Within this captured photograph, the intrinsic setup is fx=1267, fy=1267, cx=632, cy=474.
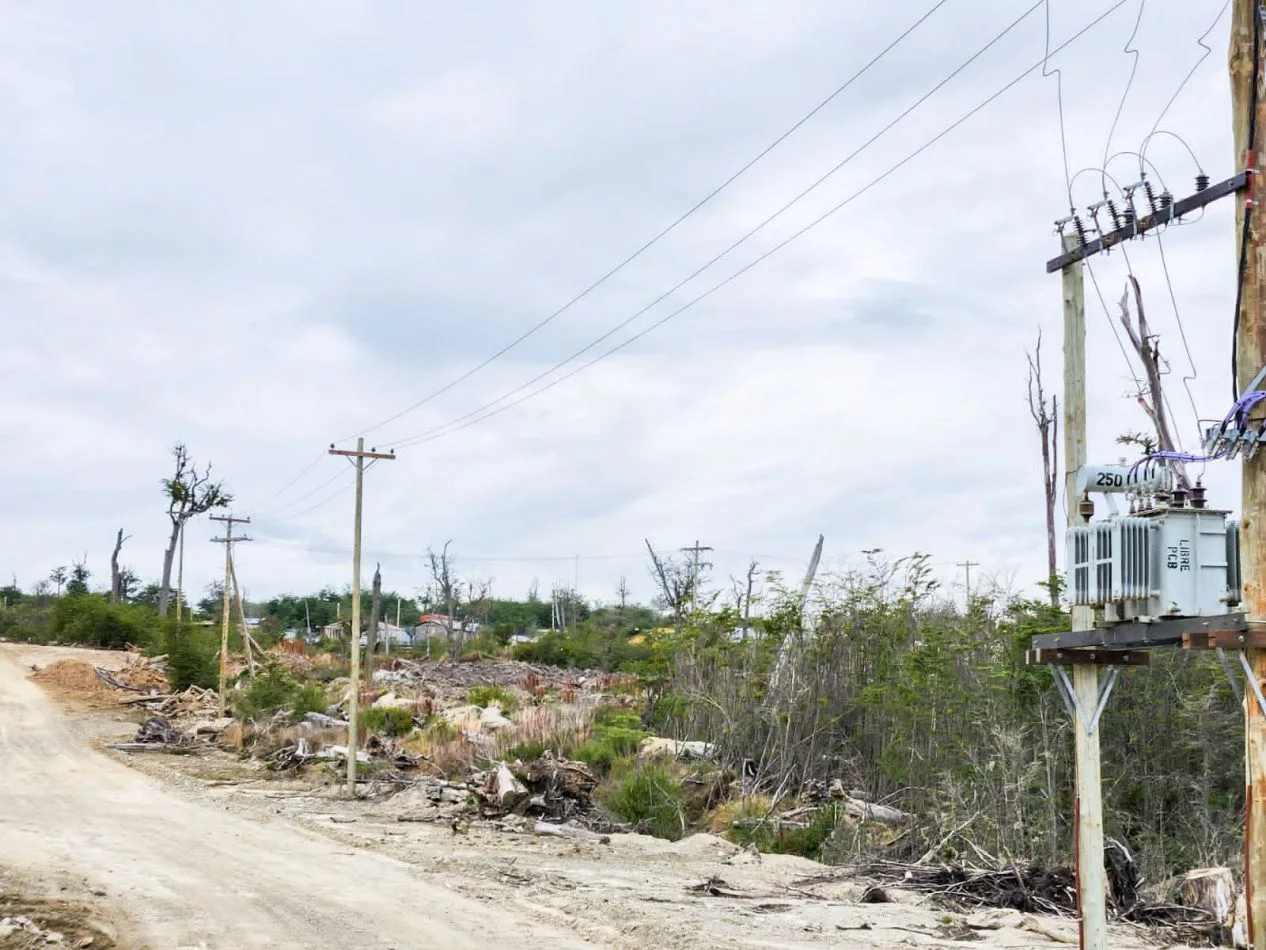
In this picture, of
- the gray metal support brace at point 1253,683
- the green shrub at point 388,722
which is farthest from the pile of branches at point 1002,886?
the green shrub at point 388,722

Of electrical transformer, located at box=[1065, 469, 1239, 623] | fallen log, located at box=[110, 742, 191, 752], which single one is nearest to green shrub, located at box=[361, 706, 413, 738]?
fallen log, located at box=[110, 742, 191, 752]

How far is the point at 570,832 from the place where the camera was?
59.5 feet

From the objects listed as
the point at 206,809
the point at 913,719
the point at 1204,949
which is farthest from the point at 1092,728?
the point at 206,809

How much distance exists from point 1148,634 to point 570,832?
12.6m

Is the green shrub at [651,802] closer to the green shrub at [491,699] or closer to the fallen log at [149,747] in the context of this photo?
the green shrub at [491,699]

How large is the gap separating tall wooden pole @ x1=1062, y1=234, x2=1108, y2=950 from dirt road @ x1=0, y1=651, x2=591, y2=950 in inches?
179

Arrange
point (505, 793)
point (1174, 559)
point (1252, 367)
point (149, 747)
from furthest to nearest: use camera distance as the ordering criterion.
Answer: point (149, 747) < point (505, 793) < point (1174, 559) < point (1252, 367)

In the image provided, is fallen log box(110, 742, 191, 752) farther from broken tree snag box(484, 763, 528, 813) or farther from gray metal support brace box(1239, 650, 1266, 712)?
gray metal support brace box(1239, 650, 1266, 712)

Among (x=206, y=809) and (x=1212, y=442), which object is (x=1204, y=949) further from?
(x=206, y=809)

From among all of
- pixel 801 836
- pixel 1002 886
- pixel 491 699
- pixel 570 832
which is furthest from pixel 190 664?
pixel 1002 886

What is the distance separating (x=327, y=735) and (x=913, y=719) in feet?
55.6

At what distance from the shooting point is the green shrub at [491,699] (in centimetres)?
3202

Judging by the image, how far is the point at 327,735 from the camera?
29688mm

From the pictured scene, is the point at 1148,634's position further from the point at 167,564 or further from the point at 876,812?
the point at 167,564
